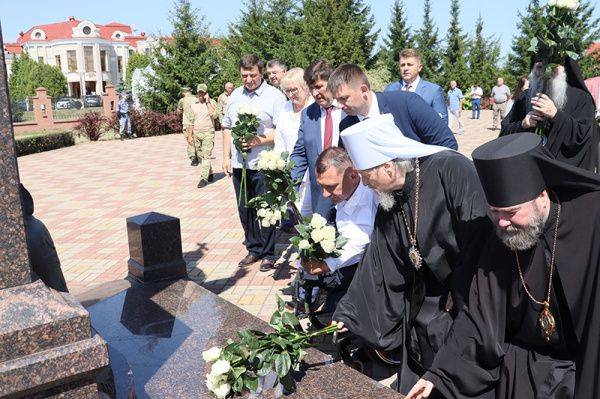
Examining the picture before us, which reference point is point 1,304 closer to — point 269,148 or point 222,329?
point 222,329

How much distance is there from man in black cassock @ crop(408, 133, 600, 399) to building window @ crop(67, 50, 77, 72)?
99031mm

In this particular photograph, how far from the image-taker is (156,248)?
17.6 feet

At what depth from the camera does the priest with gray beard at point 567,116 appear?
468 cm

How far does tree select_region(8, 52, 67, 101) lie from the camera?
219 feet

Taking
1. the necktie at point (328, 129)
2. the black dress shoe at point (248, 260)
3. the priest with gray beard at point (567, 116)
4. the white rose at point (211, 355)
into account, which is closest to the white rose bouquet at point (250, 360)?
the white rose at point (211, 355)

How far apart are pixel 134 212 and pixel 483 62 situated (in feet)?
118

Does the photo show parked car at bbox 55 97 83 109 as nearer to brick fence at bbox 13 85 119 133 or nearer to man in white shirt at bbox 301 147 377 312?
brick fence at bbox 13 85 119 133

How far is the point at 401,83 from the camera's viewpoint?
6.91 metres

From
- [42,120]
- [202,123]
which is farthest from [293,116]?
[42,120]

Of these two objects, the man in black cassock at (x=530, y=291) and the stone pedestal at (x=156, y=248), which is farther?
the stone pedestal at (x=156, y=248)

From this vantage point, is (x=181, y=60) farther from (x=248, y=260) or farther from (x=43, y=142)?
(x=248, y=260)

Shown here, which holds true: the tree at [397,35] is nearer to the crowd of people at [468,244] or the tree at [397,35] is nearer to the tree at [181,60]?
the tree at [181,60]

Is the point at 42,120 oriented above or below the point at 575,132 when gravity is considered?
below

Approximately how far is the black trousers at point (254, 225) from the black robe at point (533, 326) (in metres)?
3.58
